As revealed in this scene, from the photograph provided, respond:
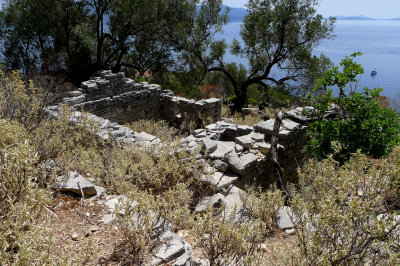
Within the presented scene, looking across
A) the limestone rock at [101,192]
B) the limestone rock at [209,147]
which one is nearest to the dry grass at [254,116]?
the limestone rock at [209,147]

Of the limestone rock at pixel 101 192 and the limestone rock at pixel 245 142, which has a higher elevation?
the limestone rock at pixel 245 142

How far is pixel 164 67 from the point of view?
17.0m

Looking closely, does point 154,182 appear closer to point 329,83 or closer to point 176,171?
point 176,171

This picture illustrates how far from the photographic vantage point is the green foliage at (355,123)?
19.6 ft

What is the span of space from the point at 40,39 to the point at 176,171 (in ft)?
51.7

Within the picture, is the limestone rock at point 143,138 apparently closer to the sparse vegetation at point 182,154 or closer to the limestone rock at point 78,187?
the sparse vegetation at point 182,154

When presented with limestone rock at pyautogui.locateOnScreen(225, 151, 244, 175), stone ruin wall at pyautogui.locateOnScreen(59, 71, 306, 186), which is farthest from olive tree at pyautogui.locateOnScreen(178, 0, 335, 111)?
limestone rock at pyautogui.locateOnScreen(225, 151, 244, 175)

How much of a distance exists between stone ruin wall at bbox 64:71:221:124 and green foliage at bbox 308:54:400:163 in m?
5.51

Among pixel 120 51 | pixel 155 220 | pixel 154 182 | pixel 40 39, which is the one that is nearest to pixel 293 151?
pixel 154 182

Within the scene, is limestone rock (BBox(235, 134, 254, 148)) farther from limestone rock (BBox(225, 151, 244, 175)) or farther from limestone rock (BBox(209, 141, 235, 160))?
limestone rock (BBox(225, 151, 244, 175))

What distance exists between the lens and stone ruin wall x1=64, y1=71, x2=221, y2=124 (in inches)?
417

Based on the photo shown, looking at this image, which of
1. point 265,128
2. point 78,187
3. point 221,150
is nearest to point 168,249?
point 78,187

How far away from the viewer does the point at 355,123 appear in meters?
6.13

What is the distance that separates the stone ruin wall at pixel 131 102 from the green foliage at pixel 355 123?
18.1ft
